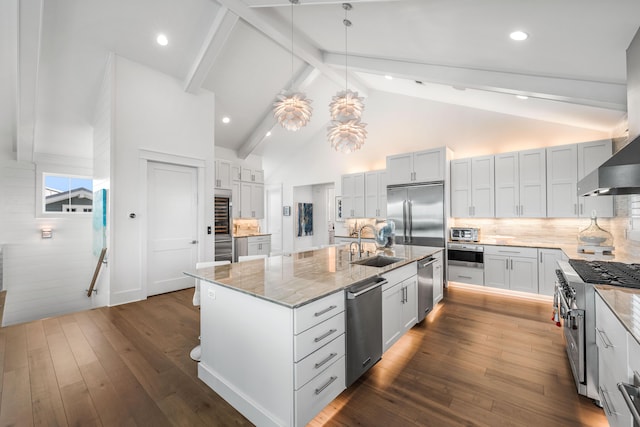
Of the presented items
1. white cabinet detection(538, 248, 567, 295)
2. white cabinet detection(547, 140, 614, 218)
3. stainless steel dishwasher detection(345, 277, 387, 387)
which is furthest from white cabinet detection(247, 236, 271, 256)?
white cabinet detection(547, 140, 614, 218)

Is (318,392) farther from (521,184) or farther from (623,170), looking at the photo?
(521,184)

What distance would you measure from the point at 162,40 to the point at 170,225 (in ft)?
9.18

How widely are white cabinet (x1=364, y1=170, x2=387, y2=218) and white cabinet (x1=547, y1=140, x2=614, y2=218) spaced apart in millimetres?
2835

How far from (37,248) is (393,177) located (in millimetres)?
7537

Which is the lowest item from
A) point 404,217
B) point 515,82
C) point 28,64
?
point 404,217

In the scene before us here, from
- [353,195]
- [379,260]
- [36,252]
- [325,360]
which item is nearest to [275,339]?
[325,360]

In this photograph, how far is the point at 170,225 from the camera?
4.45 metres

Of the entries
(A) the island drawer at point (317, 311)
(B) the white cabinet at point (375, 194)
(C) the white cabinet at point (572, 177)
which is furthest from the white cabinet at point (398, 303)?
(B) the white cabinet at point (375, 194)

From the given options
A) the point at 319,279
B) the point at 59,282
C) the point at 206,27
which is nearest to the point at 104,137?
the point at 206,27

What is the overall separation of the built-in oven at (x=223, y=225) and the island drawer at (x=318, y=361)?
4.22m

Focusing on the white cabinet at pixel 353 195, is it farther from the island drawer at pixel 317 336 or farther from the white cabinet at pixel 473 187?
the island drawer at pixel 317 336

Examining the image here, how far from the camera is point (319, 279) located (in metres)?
1.94

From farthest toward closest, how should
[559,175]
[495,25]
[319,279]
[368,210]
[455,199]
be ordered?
[368,210] < [455,199] < [559,175] < [495,25] < [319,279]

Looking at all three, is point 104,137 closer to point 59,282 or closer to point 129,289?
point 129,289
